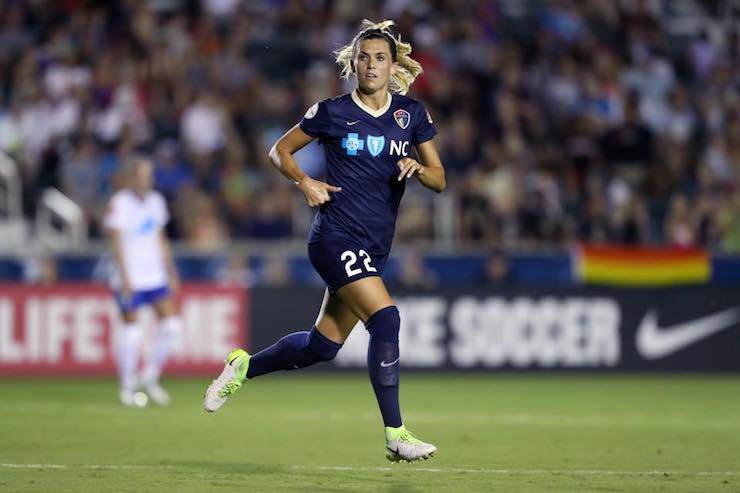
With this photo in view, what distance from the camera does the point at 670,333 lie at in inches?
754

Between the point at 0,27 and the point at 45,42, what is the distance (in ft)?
3.14

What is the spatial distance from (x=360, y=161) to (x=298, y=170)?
400mm

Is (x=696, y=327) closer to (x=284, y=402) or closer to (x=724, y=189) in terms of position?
(x=724, y=189)

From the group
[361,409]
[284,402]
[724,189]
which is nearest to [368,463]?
[361,409]

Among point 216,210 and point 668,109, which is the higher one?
point 668,109

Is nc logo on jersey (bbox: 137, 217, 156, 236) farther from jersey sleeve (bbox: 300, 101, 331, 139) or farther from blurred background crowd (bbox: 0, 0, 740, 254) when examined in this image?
jersey sleeve (bbox: 300, 101, 331, 139)

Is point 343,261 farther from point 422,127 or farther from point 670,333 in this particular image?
point 670,333

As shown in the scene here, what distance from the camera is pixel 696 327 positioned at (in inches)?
753

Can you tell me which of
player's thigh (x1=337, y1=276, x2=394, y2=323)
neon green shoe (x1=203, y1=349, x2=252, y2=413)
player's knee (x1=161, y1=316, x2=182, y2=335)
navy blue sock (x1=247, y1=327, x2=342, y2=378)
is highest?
player's thigh (x1=337, y1=276, x2=394, y2=323)

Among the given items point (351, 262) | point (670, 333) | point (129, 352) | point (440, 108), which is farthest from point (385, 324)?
point (440, 108)

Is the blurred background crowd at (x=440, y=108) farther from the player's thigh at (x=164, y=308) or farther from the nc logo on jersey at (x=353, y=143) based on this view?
the nc logo on jersey at (x=353, y=143)

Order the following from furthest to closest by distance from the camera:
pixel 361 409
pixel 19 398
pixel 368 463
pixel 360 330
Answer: pixel 360 330
pixel 19 398
pixel 361 409
pixel 368 463

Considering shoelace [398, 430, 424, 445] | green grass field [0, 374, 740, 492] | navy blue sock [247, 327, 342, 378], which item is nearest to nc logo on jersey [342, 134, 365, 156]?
navy blue sock [247, 327, 342, 378]

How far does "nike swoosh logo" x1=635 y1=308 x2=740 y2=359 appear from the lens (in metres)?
19.1
